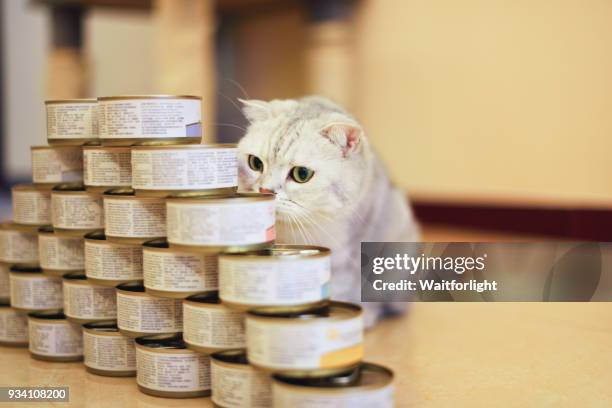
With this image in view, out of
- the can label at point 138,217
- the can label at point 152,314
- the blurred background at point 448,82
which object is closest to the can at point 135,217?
the can label at point 138,217

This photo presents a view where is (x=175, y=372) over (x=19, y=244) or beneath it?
beneath

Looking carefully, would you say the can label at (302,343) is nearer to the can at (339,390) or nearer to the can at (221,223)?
the can at (339,390)

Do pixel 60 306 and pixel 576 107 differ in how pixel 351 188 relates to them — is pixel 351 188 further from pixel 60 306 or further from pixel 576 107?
pixel 576 107

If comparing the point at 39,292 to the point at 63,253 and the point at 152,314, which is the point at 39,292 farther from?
the point at 152,314

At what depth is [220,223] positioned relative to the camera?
42.1 inches

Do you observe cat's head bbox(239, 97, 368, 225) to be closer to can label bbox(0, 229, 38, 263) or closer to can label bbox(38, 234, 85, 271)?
can label bbox(38, 234, 85, 271)

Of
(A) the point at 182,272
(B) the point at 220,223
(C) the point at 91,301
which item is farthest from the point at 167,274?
(C) the point at 91,301

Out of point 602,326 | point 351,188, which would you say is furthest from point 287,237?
point 602,326

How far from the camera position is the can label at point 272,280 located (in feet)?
3.31

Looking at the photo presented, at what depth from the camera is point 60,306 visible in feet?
4.72

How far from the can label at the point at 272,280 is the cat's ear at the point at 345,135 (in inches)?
17.2

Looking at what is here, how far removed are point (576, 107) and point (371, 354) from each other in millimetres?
1951

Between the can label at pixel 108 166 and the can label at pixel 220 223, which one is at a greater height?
the can label at pixel 108 166

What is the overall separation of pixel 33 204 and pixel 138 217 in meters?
0.36
